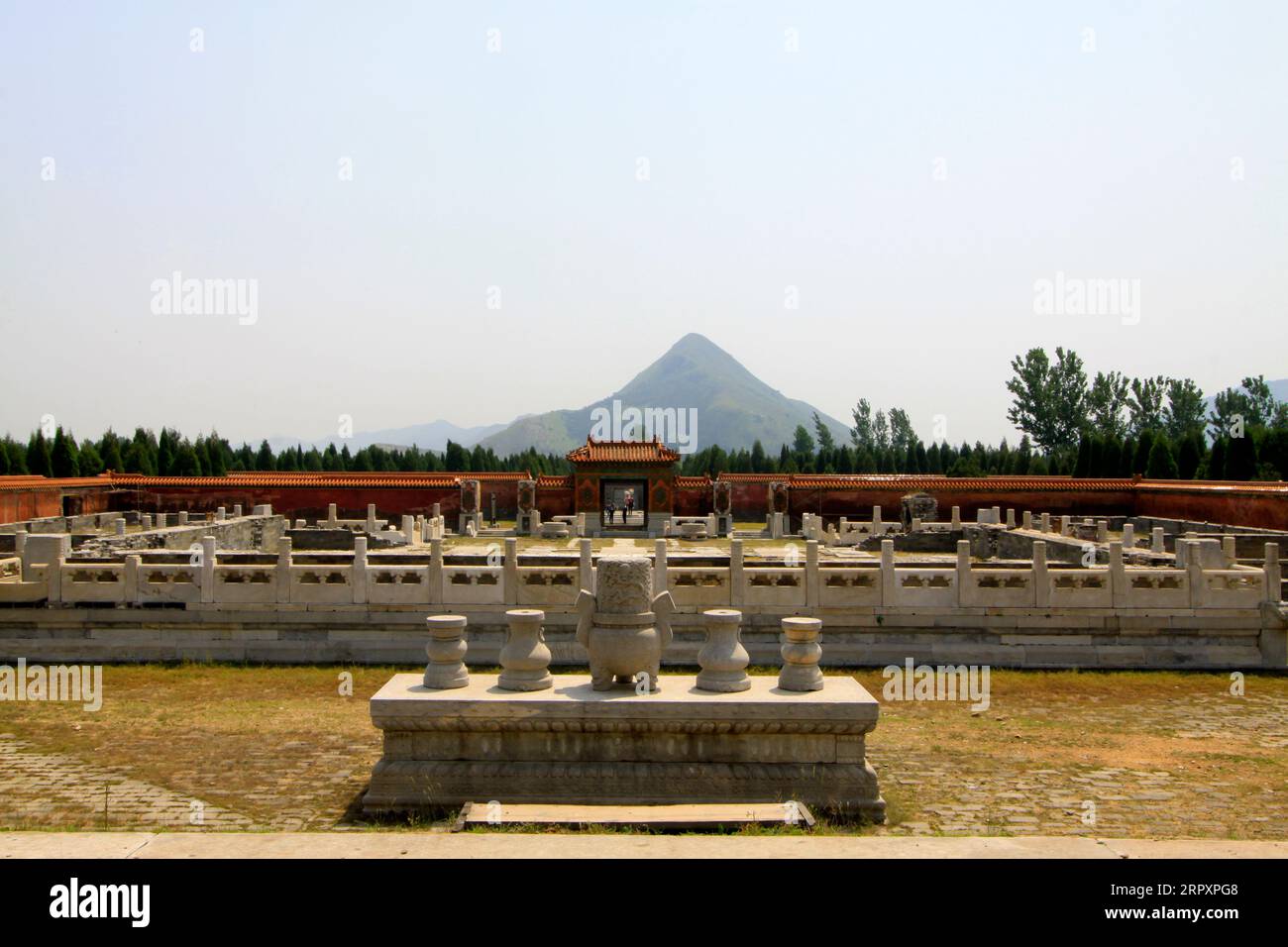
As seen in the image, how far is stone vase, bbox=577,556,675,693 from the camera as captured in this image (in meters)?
8.64

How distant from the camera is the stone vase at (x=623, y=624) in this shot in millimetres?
8641

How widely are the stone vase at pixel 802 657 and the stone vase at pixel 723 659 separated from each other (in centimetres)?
38

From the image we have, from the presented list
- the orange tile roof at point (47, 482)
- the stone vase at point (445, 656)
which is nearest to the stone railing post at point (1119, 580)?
the stone vase at point (445, 656)

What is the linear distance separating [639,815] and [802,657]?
1982mm

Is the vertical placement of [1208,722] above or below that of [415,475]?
below

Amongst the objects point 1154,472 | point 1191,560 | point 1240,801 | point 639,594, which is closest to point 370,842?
point 639,594

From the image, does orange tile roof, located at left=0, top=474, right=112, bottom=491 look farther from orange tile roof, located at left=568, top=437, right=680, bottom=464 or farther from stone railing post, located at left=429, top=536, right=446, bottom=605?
stone railing post, located at left=429, top=536, right=446, bottom=605

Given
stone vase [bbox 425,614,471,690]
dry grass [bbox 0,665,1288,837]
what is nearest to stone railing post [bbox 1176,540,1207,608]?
dry grass [bbox 0,665,1288,837]

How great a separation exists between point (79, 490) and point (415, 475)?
12.2 metres

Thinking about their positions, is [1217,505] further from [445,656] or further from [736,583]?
[445,656]

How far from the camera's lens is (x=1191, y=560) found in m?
15.1

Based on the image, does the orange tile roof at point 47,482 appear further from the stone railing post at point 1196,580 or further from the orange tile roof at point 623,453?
the stone railing post at point 1196,580

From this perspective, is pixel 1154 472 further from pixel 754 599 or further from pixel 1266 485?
pixel 754 599
